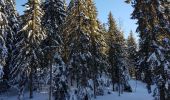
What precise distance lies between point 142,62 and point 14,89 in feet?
107

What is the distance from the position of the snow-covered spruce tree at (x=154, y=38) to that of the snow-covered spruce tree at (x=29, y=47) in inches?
843

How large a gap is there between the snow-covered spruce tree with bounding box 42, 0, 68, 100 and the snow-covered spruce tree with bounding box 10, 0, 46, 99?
473cm

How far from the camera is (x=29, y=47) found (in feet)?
151

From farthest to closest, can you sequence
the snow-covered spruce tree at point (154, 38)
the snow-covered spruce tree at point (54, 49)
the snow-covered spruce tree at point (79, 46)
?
the snow-covered spruce tree at point (54, 49)
the snow-covered spruce tree at point (79, 46)
the snow-covered spruce tree at point (154, 38)

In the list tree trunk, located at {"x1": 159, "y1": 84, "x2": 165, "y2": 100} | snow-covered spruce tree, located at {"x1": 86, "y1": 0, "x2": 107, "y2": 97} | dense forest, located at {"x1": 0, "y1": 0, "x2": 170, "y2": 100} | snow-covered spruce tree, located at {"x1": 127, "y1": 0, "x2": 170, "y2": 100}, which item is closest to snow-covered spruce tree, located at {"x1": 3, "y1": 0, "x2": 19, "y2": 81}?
dense forest, located at {"x1": 0, "y1": 0, "x2": 170, "y2": 100}

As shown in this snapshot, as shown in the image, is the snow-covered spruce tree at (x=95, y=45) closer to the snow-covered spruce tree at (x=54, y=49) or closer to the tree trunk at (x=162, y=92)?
the snow-covered spruce tree at (x=54, y=49)

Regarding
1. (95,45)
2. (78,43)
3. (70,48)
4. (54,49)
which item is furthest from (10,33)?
(78,43)

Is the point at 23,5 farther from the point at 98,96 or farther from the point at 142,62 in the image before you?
the point at 142,62

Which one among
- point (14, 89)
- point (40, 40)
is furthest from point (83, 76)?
point (14, 89)

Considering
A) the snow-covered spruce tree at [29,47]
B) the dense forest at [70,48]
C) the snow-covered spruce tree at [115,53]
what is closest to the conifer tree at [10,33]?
the dense forest at [70,48]

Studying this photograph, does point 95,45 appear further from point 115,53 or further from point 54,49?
point 115,53

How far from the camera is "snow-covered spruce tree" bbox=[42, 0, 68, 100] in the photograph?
131 feet

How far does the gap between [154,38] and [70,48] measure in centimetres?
1500

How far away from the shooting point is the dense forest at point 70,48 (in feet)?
85.8
